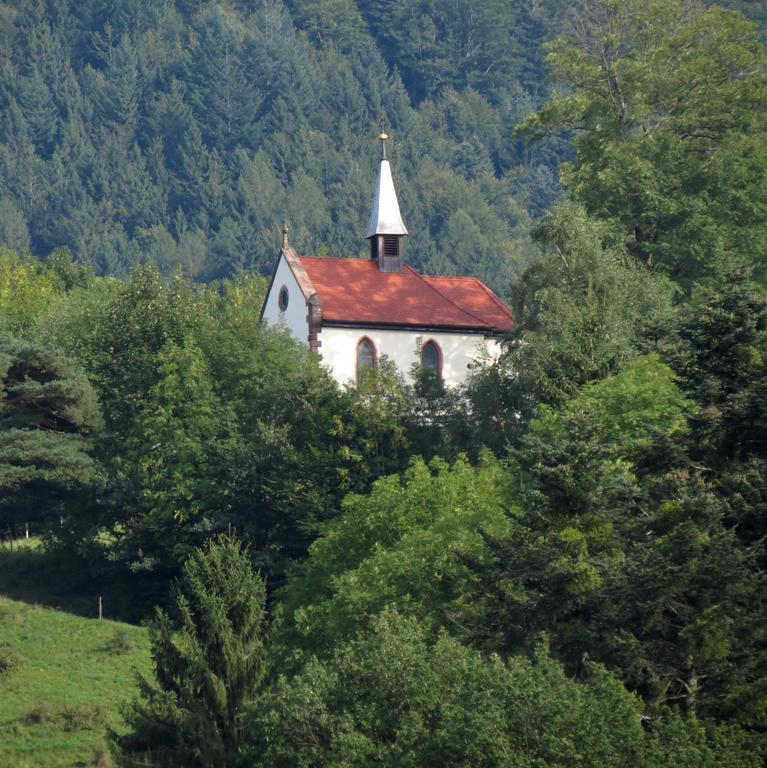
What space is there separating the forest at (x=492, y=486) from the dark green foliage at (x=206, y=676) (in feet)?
0.23

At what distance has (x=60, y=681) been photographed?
46594mm

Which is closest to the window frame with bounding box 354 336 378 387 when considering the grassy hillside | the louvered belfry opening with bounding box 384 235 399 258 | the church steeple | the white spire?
the church steeple

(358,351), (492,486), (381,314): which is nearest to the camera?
(492,486)

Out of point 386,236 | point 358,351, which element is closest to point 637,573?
point 358,351

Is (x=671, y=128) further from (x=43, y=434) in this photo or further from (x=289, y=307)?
(x=43, y=434)

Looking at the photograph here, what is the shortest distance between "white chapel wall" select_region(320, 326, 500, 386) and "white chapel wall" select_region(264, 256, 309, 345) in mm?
994

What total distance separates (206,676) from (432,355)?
91.4 feet

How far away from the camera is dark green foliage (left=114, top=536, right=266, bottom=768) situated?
35.8 meters

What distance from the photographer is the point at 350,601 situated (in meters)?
38.7

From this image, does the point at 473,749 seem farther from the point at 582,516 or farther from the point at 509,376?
the point at 509,376

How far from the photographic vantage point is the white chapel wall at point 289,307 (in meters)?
62.9

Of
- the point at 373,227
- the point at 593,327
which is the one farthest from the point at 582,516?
the point at 373,227

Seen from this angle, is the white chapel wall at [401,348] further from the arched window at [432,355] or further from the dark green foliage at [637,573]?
the dark green foliage at [637,573]

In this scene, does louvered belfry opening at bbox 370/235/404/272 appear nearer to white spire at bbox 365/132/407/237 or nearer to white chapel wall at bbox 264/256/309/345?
white spire at bbox 365/132/407/237
